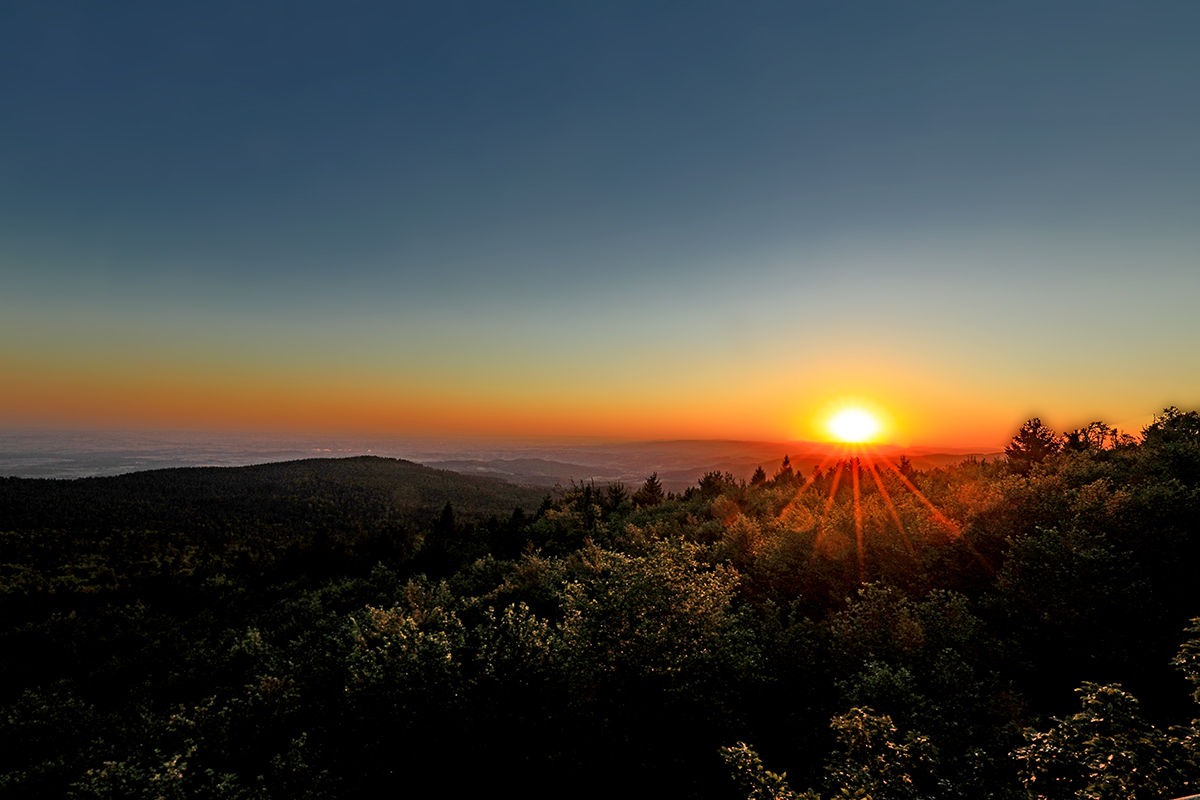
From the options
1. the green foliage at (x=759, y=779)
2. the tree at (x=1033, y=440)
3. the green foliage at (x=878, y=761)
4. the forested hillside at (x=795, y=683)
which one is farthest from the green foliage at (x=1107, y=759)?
the tree at (x=1033, y=440)

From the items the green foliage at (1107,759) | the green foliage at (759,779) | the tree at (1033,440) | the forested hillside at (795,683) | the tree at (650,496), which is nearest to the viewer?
the green foliage at (1107,759)

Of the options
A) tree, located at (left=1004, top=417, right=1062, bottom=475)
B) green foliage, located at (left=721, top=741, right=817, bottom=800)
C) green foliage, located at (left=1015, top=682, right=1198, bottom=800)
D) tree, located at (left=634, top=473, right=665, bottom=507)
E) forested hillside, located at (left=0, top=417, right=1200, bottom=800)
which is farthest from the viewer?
tree, located at (left=634, top=473, right=665, bottom=507)

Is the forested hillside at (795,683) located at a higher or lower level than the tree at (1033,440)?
lower

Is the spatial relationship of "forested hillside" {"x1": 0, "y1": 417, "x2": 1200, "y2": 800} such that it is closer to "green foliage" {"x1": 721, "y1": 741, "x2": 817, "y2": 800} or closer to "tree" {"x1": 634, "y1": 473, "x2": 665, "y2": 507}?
"green foliage" {"x1": 721, "y1": 741, "x2": 817, "y2": 800}

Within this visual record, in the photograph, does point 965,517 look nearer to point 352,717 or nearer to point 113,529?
point 352,717

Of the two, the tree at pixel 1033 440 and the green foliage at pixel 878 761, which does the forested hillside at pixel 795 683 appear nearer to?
the green foliage at pixel 878 761

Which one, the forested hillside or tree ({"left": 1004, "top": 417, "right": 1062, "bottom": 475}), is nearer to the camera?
the forested hillside

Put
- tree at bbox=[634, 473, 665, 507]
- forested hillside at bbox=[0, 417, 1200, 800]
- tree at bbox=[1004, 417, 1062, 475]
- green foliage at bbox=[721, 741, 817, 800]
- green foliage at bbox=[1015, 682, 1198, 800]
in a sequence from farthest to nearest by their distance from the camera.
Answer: tree at bbox=[634, 473, 665, 507], tree at bbox=[1004, 417, 1062, 475], forested hillside at bbox=[0, 417, 1200, 800], green foliage at bbox=[721, 741, 817, 800], green foliage at bbox=[1015, 682, 1198, 800]

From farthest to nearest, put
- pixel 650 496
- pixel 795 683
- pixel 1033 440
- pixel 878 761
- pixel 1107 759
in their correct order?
pixel 650 496, pixel 1033 440, pixel 795 683, pixel 878 761, pixel 1107 759

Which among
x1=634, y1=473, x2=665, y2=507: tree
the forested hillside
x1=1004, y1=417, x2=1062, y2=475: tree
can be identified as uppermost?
x1=1004, y1=417, x2=1062, y2=475: tree

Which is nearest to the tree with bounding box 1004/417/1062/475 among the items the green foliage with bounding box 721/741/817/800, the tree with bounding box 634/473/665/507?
the tree with bounding box 634/473/665/507

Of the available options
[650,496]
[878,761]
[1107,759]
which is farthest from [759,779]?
[650,496]

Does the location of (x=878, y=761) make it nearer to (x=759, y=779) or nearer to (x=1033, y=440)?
(x=759, y=779)

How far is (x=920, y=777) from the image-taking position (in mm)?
13680
